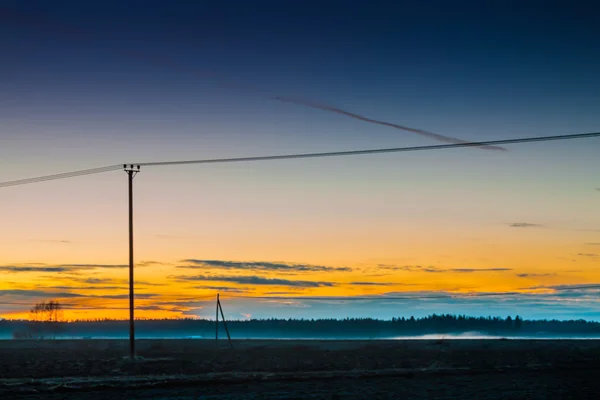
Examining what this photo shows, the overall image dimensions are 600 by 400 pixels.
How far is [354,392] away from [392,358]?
23.1 metres

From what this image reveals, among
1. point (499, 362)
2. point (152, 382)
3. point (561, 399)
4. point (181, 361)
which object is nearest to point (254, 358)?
point (181, 361)

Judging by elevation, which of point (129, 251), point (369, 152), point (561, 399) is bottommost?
point (561, 399)

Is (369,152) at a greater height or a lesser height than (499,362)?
greater

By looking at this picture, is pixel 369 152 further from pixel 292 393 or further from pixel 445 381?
pixel 292 393

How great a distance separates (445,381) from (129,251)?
2447 centimetres

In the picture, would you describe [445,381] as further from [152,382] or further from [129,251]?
[129,251]

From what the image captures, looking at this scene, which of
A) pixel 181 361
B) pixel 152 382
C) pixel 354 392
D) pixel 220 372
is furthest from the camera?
pixel 181 361

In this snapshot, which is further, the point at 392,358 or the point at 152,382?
the point at 392,358

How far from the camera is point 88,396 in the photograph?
95.2ft

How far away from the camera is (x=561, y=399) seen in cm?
2841

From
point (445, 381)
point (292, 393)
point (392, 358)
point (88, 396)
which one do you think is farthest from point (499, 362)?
point (88, 396)

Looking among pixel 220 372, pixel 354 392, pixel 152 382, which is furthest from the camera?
pixel 220 372

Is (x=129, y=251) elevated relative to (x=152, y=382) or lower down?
elevated

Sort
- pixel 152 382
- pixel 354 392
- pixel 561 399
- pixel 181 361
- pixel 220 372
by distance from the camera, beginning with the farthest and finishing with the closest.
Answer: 1. pixel 181 361
2. pixel 220 372
3. pixel 152 382
4. pixel 354 392
5. pixel 561 399
